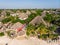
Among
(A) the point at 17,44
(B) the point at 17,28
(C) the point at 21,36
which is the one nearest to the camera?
(A) the point at 17,44

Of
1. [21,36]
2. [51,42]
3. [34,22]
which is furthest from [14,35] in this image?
[34,22]

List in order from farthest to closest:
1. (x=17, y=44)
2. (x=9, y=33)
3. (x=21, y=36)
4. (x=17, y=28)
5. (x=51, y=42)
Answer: (x=17, y=28)
(x=9, y=33)
(x=21, y=36)
(x=51, y=42)
(x=17, y=44)

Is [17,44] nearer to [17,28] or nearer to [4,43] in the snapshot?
[4,43]

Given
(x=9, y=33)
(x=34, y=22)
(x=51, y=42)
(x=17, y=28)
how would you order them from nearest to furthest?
(x=51, y=42) < (x=9, y=33) < (x=17, y=28) < (x=34, y=22)

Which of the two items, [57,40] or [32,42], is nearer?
[32,42]

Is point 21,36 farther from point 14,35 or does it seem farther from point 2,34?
point 2,34

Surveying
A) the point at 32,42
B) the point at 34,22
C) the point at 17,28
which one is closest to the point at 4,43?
the point at 32,42

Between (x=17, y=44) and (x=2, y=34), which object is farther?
(x=2, y=34)

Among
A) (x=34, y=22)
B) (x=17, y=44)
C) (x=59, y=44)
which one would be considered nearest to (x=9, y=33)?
(x=17, y=44)
